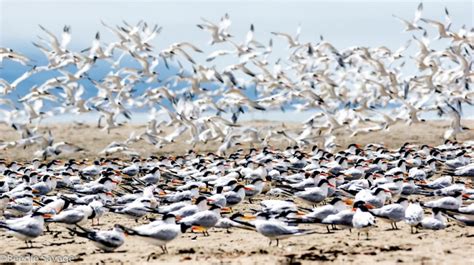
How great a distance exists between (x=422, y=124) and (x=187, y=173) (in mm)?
18118

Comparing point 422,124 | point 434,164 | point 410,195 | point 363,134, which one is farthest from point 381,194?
point 422,124

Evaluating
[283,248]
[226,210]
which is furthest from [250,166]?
[283,248]

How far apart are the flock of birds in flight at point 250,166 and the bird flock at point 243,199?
0.03 metres

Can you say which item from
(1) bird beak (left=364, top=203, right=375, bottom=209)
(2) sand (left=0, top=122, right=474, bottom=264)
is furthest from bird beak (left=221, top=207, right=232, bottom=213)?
(1) bird beak (left=364, top=203, right=375, bottom=209)

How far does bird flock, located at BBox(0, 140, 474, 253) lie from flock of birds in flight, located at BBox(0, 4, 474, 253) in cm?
3

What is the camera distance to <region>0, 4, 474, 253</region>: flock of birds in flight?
12.0 meters

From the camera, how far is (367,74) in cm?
3847

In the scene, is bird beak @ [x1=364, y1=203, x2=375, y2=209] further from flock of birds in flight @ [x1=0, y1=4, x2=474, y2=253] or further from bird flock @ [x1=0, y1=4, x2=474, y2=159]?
bird flock @ [x1=0, y1=4, x2=474, y2=159]

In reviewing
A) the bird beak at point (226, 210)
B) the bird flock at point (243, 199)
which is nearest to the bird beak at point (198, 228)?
the bird flock at point (243, 199)

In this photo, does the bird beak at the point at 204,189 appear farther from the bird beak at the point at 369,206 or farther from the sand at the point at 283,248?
the bird beak at the point at 369,206

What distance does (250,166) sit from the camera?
20922 millimetres

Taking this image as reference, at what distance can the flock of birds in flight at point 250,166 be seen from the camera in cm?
1201

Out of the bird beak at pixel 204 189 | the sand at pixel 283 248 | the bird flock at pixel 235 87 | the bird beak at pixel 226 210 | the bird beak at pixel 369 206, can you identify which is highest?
the bird flock at pixel 235 87

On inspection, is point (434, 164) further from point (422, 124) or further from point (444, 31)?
point (422, 124)
